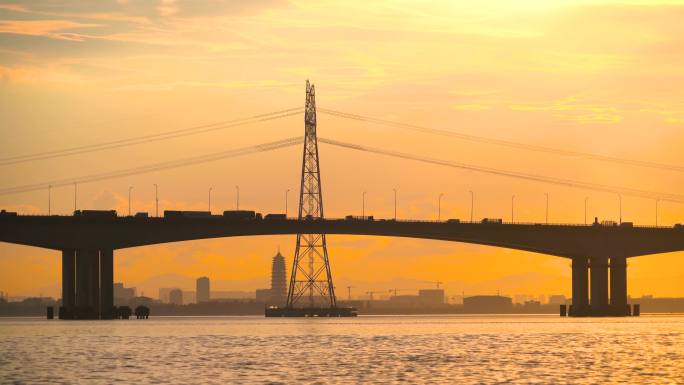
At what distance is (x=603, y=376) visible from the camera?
9131 centimetres

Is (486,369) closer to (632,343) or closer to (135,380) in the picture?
(135,380)

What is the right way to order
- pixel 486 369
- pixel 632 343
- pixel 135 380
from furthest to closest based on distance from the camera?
pixel 632 343 < pixel 486 369 < pixel 135 380

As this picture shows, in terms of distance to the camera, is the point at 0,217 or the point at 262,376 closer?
the point at 262,376

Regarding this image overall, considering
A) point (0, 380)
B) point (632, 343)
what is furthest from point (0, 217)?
point (0, 380)

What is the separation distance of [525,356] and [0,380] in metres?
44.1

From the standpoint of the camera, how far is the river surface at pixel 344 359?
293ft

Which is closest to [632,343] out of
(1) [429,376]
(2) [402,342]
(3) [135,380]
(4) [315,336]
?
(2) [402,342]

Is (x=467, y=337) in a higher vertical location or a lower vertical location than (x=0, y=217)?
lower

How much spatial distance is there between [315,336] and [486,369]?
2378 inches

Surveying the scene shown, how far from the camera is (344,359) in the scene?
354ft

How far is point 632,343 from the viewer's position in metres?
134

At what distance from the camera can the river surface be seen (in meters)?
89.3

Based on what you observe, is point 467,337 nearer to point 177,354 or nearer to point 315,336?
point 315,336

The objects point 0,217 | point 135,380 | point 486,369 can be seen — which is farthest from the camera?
point 0,217
